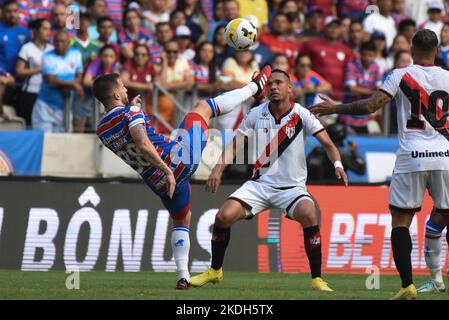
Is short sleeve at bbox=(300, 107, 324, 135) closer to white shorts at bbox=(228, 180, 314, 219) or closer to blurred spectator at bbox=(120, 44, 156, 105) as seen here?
white shorts at bbox=(228, 180, 314, 219)

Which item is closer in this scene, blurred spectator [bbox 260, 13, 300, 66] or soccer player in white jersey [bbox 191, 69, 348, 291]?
soccer player in white jersey [bbox 191, 69, 348, 291]

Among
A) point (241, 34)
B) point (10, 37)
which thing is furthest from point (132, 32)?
point (241, 34)

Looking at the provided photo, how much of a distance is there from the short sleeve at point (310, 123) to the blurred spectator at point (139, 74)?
6541 millimetres

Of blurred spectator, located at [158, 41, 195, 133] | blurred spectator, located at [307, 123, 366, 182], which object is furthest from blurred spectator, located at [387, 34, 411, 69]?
blurred spectator, located at [158, 41, 195, 133]

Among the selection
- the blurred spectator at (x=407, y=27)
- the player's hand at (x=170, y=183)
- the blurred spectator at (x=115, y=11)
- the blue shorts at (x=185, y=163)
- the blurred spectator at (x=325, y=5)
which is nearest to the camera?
the player's hand at (x=170, y=183)

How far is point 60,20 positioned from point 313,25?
5.70m

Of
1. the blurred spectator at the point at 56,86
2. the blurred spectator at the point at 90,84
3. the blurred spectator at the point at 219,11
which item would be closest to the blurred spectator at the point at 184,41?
the blurred spectator at the point at 219,11

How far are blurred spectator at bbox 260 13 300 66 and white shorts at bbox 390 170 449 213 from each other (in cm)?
976

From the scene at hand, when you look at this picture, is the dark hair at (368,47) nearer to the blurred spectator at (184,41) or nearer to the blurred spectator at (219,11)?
the blurred spectator at (219,11)

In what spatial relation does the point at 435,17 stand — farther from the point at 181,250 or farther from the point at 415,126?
the point at 181,250

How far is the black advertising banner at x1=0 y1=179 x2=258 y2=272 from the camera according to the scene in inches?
669

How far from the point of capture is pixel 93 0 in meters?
20.9

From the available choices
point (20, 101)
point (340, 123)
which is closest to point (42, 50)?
point (20, 101)

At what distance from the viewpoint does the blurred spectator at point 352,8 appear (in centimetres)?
2366
